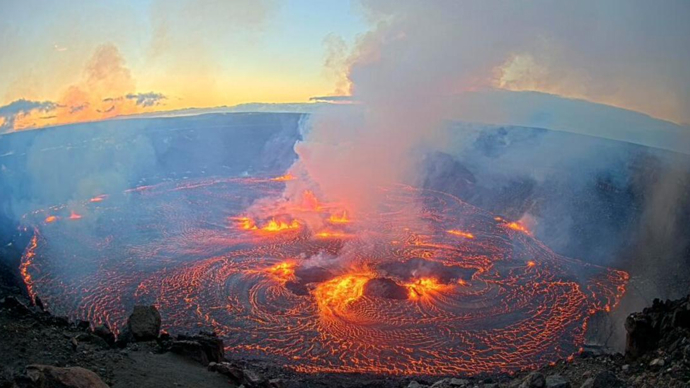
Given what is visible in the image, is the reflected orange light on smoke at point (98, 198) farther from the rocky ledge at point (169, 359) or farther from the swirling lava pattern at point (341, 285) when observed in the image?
the rocky ledge at point (169, 359)

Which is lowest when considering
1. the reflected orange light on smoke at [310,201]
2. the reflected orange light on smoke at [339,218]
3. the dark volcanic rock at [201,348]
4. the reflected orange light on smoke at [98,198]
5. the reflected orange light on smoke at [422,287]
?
the dark volcanic rock at [201,348]

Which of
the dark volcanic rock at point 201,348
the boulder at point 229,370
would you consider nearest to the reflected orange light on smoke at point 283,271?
the dark volcanic rock at point 201,348

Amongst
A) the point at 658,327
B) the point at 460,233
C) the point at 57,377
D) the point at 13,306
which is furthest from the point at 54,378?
the point at 460,233

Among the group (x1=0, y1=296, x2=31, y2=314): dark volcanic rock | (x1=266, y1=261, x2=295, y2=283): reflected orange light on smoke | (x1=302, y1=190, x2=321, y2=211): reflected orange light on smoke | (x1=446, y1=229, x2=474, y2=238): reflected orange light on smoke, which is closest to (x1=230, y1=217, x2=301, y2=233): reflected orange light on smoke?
(x1=302, y1=190, x2=321, y2=211): reflected orange light on smoke

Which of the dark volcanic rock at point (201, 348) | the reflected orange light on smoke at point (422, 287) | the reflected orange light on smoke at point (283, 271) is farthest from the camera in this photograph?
the reflected orange light on smoke at point (283, 271)

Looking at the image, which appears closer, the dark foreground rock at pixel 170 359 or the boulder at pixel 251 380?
the dark foreground rock at pixel 170 359

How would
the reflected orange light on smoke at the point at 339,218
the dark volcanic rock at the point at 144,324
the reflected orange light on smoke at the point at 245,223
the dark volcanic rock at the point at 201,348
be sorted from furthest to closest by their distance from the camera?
1. the reflected orange light on smoke at the point at 339,218
2. the reflected orange light on smoke at the point at 245,223
3. the dark volcanic rock at the point at 144,324
4. the dark volcanic rock at the point at 201,348

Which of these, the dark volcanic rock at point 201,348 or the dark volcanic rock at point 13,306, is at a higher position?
the dark volcanic rock at point 13,306

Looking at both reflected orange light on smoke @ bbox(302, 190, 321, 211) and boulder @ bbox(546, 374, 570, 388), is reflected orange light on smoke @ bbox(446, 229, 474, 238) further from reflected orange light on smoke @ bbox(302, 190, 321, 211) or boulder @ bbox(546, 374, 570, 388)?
boulder @ bbox(546, 374, 570, 388)
